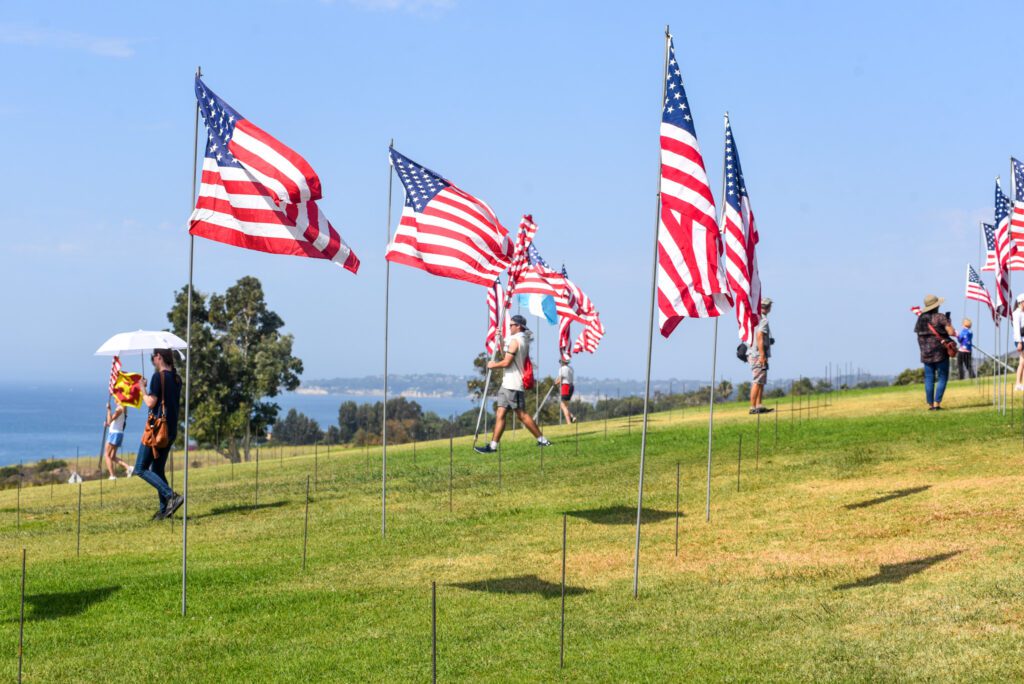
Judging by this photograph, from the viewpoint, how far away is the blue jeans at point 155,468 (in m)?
18.9

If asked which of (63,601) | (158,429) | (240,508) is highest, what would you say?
(158,429)

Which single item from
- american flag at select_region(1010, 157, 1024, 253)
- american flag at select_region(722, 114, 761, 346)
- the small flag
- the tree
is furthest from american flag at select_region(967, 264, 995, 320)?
the tree

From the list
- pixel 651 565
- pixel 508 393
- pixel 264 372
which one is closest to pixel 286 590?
pixel 651 565

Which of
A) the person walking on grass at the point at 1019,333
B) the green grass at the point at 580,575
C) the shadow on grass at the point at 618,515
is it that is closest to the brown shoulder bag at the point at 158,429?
the green grass at the point at 580,575

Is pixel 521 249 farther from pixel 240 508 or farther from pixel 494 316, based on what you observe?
pixel 240 508

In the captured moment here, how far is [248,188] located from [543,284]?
13.3m

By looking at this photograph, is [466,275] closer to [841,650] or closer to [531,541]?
[531,541]

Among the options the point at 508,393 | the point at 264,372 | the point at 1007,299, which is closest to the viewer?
the point at 508,393

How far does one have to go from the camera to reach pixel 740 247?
15.2 m

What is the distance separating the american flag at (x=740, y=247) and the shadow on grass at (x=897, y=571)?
3.77 metres

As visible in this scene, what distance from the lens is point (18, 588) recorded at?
14.1 meters

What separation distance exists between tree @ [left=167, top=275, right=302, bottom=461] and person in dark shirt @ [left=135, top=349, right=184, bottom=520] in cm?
3945

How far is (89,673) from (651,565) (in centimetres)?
640

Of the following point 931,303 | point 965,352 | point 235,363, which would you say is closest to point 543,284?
point 931,303
